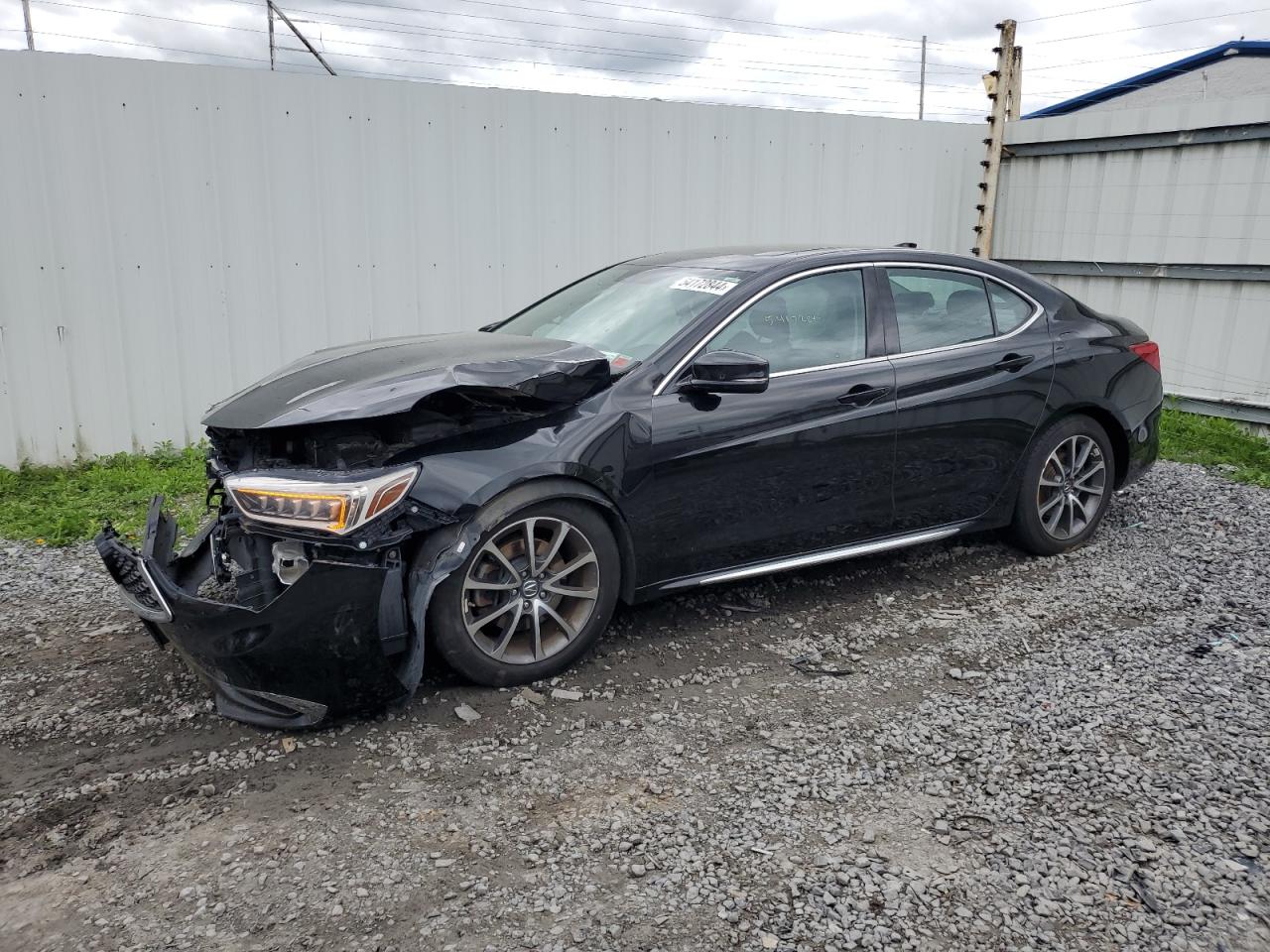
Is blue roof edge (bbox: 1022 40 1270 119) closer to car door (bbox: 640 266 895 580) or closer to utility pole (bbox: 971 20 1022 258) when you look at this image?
utility pole (bbox: 971 20 1022 258)

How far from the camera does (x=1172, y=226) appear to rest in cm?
810

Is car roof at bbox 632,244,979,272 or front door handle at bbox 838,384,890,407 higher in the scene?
car roof at bbox 632,244,979,272

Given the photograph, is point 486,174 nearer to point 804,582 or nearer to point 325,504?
point 804,582

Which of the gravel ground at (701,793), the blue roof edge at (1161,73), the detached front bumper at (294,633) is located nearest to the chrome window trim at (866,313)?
the gravel ground at (701,793)

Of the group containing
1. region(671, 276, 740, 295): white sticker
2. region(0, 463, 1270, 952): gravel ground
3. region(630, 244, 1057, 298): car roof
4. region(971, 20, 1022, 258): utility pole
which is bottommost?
region(0, 463, 1270, 952): gravel ground

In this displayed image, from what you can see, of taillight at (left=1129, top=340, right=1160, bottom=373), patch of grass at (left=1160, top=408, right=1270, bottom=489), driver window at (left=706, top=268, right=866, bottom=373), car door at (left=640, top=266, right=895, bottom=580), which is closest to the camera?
car door at (left=640, top=266, right=895, bottom=580)

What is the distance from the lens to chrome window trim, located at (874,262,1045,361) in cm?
459

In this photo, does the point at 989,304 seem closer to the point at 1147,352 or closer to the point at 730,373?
the point at 1147,352

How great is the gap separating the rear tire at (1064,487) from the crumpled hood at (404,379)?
7.99ft

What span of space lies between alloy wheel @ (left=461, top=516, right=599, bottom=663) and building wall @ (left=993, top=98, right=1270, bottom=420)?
6461 mm

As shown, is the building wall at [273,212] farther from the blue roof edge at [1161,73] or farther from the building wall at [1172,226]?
the blue roof edge at [1161,73]

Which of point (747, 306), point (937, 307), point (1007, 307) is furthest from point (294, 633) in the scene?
point (1007, 307)

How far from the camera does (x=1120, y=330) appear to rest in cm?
527

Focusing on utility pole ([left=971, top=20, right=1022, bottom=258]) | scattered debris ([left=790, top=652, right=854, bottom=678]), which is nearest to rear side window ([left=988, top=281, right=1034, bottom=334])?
scattered debris ([left=790, top=652, right=854, bottom=678])
